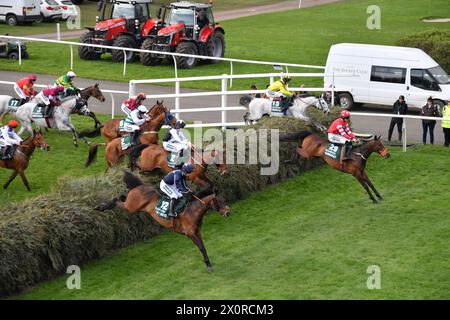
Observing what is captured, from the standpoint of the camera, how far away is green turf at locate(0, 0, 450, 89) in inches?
1328

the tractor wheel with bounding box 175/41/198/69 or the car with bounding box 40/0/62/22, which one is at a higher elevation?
the car with bounding box 40/0/62/22

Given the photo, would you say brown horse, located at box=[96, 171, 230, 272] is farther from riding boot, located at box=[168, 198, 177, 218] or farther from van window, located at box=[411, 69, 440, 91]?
van window, located at box=[411, 69, 440, 91]

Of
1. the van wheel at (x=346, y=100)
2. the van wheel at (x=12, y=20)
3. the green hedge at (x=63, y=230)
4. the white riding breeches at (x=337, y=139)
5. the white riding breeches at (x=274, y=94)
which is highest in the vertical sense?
the van wheel at (x=12, y=20)

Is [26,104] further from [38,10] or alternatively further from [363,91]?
[38,10]

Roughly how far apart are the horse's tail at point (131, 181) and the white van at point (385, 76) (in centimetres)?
1368

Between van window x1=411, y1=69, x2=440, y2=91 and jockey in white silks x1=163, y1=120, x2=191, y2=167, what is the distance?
41.3 ft

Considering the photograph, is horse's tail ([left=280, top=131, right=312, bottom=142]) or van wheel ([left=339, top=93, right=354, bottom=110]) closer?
horse's tail ([left=280, top=131, right=312, bottom=142])

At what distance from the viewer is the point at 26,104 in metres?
23.9

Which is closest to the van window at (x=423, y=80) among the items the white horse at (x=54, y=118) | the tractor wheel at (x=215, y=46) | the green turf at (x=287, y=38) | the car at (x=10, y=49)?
the green turf at (x=287, y=38)

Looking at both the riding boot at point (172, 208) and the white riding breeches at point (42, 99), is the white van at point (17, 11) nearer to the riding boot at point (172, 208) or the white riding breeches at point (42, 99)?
the white riding breeches at point (42, 99)

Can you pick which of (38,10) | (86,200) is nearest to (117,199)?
(86,200)

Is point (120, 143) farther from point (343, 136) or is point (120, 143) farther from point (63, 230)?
point (63, 230)

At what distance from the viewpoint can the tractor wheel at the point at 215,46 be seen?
3562 cm

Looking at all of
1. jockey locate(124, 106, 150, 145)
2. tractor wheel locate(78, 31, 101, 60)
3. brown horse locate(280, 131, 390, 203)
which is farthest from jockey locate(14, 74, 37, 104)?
tractor wheel locate(78, 31, 101, 60)
